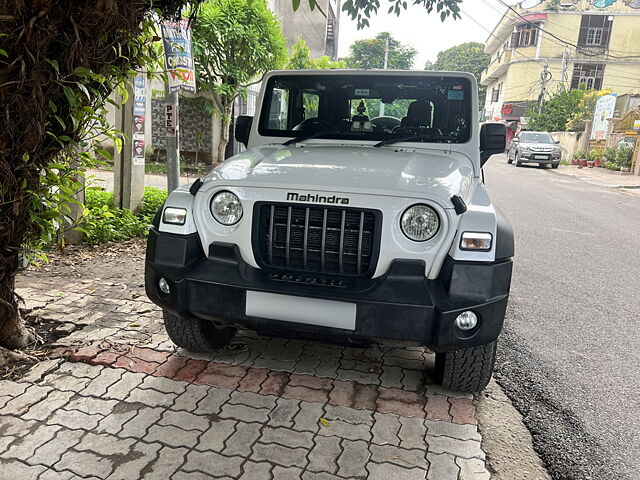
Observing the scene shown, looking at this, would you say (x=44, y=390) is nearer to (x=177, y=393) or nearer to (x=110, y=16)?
(x=177, y=393)

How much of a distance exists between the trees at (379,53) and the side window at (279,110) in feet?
167

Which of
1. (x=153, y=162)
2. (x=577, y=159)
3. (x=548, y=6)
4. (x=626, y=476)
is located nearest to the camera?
(x=626, y=476)

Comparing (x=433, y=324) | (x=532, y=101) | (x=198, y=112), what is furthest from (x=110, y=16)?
(x=532, y=101)

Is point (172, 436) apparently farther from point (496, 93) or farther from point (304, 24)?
point (496, 93)

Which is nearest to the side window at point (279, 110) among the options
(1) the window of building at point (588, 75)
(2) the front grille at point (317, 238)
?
(2) the front grille at point (317, 238)

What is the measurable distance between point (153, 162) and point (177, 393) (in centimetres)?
1182

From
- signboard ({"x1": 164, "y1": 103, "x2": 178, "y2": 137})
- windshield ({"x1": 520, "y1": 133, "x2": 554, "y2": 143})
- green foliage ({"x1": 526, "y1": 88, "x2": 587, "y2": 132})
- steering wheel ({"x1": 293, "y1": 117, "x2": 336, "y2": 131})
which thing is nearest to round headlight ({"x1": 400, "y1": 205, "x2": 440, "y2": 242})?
steering wheel ({"x1": 293, "y1": 117, "x2": 336, "y2": 131})

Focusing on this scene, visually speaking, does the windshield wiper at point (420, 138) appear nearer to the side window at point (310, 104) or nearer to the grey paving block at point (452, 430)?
the side window at point (310, 104)

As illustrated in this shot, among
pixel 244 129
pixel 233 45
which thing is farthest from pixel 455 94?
pixel 233 45

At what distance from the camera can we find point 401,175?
2.80 meters

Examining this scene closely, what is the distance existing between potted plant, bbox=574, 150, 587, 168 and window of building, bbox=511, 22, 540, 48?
18.6m

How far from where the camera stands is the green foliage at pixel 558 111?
33844 millimetres

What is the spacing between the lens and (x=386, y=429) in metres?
2.59

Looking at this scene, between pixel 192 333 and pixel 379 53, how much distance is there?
2159 inches
